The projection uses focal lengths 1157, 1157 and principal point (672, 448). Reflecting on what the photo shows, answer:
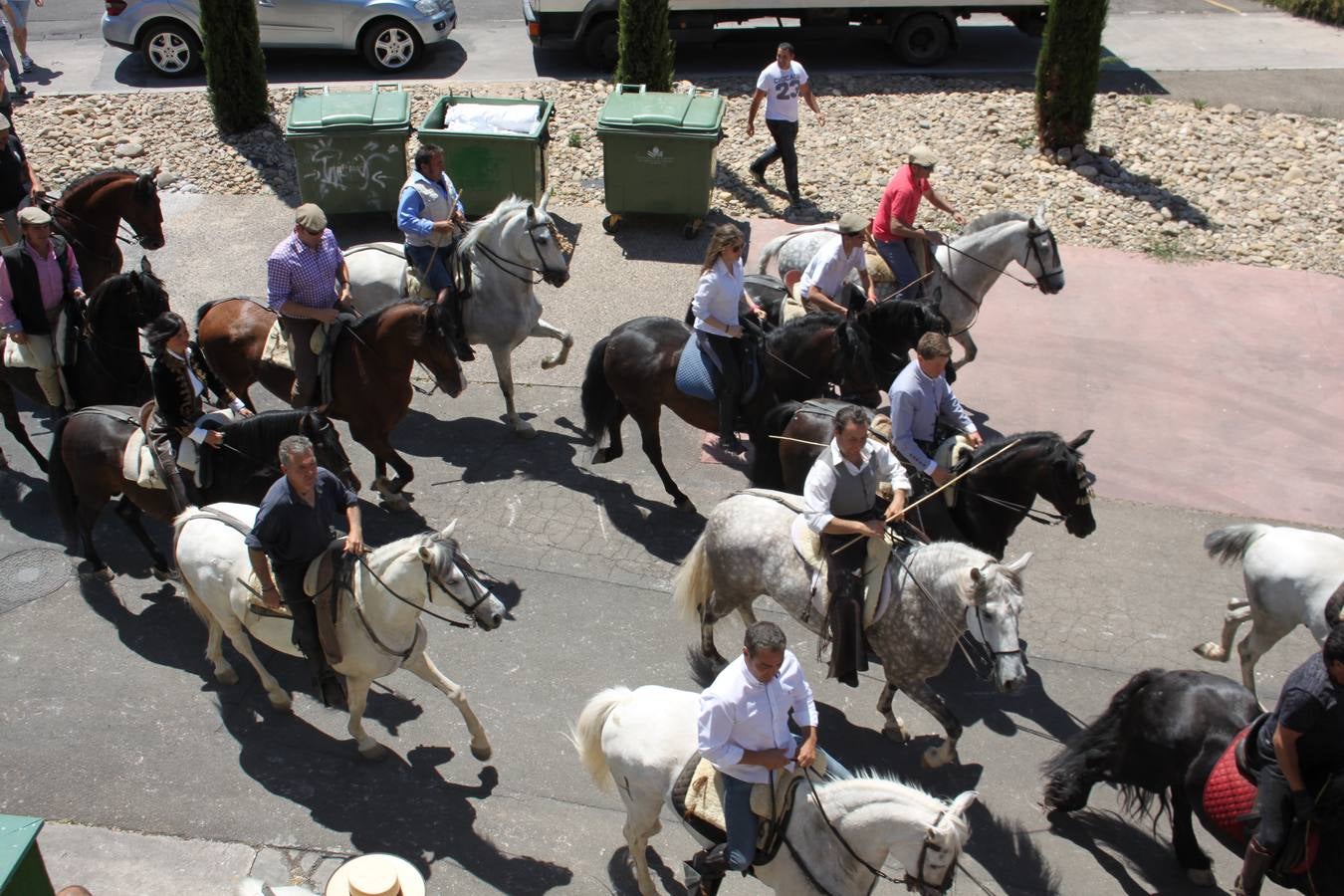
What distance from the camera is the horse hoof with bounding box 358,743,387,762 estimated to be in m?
7.13

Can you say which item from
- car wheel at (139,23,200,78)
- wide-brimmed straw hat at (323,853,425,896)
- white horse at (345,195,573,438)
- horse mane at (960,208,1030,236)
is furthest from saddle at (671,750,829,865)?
car wheel at (139,23,200,78)

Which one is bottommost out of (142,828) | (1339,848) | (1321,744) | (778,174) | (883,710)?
(142,828)

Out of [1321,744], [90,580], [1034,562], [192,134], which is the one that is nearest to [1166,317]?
[1034,562]

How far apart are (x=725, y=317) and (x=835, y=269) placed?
1409 millimetres

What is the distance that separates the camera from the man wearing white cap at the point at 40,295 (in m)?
9.05

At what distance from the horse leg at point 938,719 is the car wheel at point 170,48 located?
15.0m

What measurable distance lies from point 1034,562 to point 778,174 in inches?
303

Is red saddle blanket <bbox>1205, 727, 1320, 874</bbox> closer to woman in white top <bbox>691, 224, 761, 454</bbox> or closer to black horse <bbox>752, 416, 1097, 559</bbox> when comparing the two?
black horse <bbox>752, 416, 1097, 559</bbox>

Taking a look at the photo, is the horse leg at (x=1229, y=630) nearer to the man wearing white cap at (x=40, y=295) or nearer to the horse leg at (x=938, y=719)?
the horse leg at (x=938, y=719)

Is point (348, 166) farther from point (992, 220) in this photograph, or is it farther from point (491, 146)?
point (992, 220)

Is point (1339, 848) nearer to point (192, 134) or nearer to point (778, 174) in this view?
point (778, 174)

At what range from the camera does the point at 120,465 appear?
26.8ft

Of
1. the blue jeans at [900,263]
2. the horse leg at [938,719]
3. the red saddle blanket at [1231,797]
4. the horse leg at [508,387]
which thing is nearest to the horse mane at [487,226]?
the horse leg at [508,387]

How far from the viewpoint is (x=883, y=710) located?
7.37 meters
